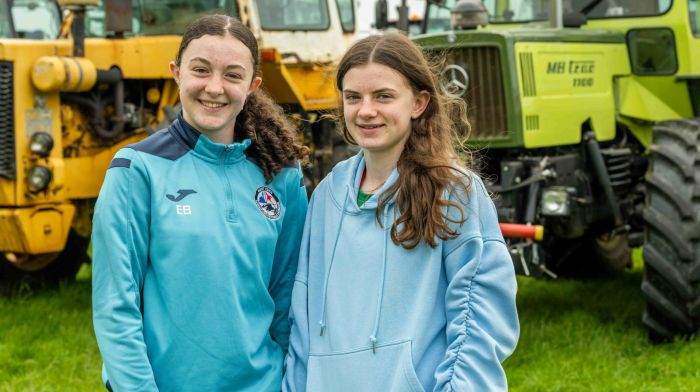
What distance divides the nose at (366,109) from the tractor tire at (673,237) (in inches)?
138

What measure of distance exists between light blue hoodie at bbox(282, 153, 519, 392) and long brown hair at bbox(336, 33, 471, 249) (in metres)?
0.03

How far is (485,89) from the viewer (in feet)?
22.0

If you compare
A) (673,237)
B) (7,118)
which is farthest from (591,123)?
(7,118)

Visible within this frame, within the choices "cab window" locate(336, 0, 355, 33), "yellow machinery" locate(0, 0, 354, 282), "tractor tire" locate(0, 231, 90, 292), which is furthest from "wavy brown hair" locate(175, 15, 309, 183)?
"cab window" locate(336, 0, 355, 33)

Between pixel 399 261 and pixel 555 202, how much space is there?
3.79 meters

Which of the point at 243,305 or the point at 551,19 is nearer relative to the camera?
the point at 243,305

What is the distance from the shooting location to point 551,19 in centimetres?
716

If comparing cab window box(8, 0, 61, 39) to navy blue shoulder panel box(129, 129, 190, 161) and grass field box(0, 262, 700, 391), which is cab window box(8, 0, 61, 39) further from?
navy blue shoulder panel box(129, 129, 190, 161)

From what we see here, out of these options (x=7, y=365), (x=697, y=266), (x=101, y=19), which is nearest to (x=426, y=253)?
(x=697, y=266)

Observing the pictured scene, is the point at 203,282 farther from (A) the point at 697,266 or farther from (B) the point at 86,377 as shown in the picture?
(A) the point at 697,266

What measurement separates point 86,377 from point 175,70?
3.25 m

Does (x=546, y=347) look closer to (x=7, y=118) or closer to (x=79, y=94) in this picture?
(x=79, y=94)

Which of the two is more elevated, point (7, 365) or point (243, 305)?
point (243, 305)

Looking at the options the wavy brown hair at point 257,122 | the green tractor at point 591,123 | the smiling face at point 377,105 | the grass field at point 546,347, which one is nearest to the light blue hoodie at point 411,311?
the smiling face at point 377,105
